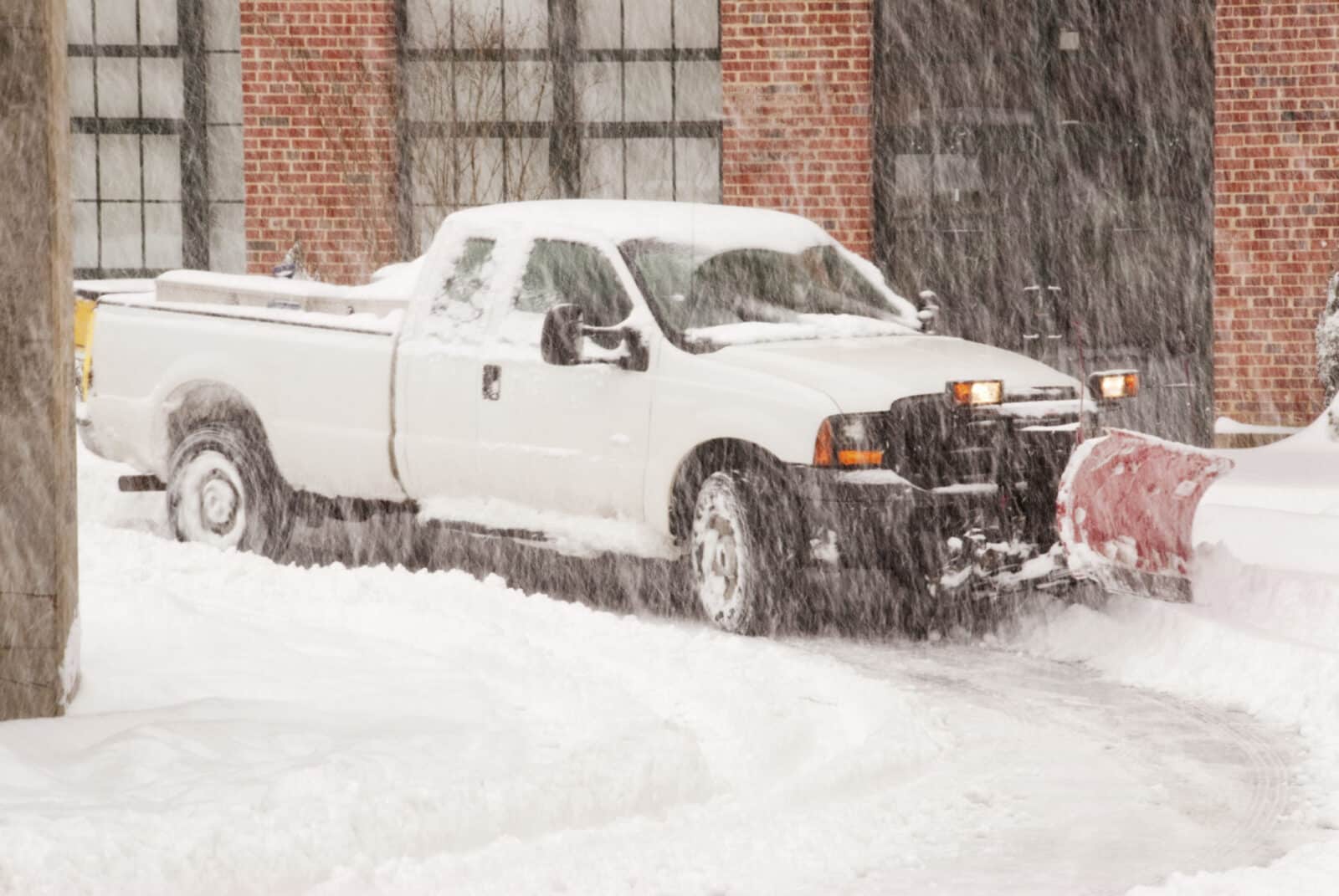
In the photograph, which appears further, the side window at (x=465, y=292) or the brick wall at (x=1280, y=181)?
the brick wall at (x=1280, y=181)

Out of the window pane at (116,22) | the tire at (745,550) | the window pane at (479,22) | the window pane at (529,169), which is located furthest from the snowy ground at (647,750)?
the window pane at (116,22)

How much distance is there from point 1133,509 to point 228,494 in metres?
4.99

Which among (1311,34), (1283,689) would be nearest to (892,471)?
(1283,689)

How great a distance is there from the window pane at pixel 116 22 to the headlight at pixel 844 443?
11091 mm

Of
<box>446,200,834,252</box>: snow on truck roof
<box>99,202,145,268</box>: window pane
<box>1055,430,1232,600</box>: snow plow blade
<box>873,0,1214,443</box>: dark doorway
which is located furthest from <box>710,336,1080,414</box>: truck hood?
<box>99,202,145,268</box>: window pane

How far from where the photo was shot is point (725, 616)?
924 centimetres

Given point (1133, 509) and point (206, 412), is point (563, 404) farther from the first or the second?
point (1133, 509)

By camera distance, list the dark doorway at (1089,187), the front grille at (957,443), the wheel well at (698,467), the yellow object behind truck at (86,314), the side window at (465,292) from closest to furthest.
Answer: the front grille at (957,443), the wheel well at (698,467), the side window at (465,292), the yellow object behind truck at (86,314), the dark doorway at (1089,187)

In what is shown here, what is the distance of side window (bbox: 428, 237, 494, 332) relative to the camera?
10.3 meters

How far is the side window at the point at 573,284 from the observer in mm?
9891

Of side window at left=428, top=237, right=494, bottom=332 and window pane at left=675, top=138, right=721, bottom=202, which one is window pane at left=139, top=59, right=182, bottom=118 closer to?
window pane at left=675, top=138, right=721, bottom=202

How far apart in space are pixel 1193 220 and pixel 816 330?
7890mm

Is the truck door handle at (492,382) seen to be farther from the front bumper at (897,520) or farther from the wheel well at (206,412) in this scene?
the front bumper at (897,520)

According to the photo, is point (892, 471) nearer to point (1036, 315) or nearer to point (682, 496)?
point (682, 496)
